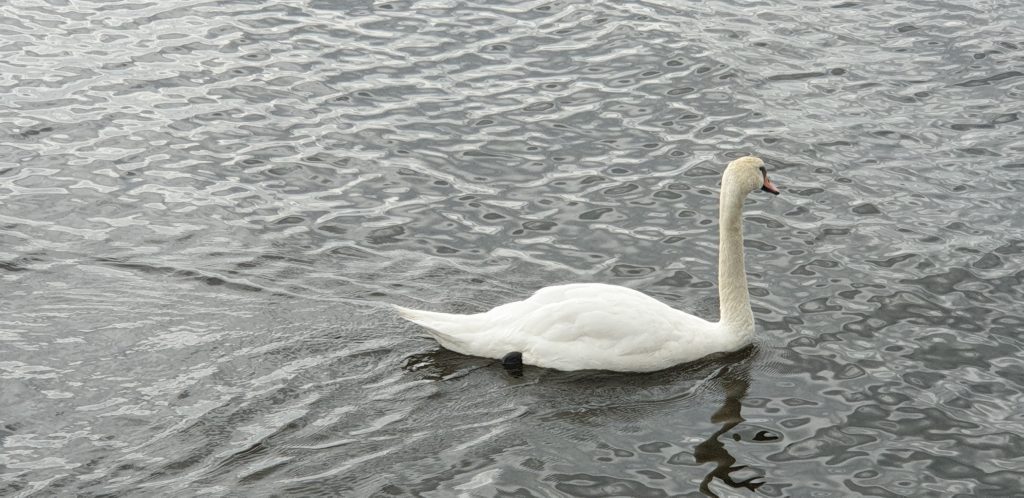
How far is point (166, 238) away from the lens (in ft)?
35.3

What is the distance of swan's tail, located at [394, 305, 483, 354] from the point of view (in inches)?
353

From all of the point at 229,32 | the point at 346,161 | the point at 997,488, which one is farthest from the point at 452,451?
the point at 229,32

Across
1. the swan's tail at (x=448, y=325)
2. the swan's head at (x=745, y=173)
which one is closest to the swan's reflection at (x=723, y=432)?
the swan's head at (x=745, y=173)

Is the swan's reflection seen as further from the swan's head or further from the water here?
the swan's head

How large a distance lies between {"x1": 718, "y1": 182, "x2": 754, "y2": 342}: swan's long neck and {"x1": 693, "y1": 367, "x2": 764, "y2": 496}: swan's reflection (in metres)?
0.36

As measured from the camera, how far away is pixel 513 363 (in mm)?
8922

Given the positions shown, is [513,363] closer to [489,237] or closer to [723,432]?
[723,432]

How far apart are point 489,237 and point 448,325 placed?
2148mm

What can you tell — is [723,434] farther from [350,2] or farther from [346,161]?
[350,2]

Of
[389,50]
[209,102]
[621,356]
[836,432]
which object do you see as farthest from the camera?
[389,50]

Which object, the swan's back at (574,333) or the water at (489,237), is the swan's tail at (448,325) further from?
the water at (489,237)

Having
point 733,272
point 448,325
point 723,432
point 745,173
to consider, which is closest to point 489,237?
point 448,325

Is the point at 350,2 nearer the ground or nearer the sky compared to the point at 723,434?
nearer the sky

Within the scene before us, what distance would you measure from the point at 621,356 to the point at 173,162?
5518mm
